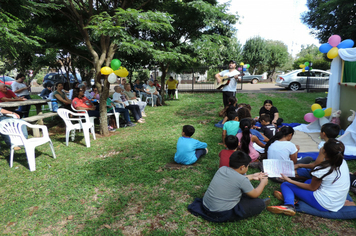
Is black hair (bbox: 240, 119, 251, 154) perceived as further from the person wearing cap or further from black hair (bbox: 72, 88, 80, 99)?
black hair (bbox: 72, 88, 80, 99)

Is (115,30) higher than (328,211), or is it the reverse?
(115,30)

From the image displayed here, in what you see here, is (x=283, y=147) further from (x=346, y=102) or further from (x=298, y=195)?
(x=346, y=102)

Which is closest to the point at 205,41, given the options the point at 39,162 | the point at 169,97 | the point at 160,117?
the point at 160,117

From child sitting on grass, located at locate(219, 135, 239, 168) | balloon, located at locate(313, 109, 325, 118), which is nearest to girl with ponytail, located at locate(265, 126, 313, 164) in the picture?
child sitting on grass, located at locate(219, 135, 239, 168)

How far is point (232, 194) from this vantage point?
2572 mm

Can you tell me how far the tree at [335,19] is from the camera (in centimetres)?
1362

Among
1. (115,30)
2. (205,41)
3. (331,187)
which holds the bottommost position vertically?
(331,187)

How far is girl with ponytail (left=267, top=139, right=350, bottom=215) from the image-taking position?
2.51 m

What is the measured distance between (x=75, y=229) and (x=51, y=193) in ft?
3.52

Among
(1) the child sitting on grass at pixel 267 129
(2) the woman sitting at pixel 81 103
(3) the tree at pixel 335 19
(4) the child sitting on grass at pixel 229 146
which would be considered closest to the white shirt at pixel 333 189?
(4) the child sitting on grass at pixel 229 146

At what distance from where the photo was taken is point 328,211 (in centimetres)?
275

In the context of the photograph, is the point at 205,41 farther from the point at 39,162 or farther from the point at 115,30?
the point at 39,162

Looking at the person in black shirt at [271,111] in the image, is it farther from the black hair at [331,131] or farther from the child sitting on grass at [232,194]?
the child sitting on grass at [232,194]

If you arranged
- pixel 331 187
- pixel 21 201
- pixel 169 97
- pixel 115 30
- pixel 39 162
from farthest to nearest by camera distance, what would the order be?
1. pixel 169 97
2. pixel 115 30
3. pixel 39 162
4. pixel 21 201
5. pixel 331 187
